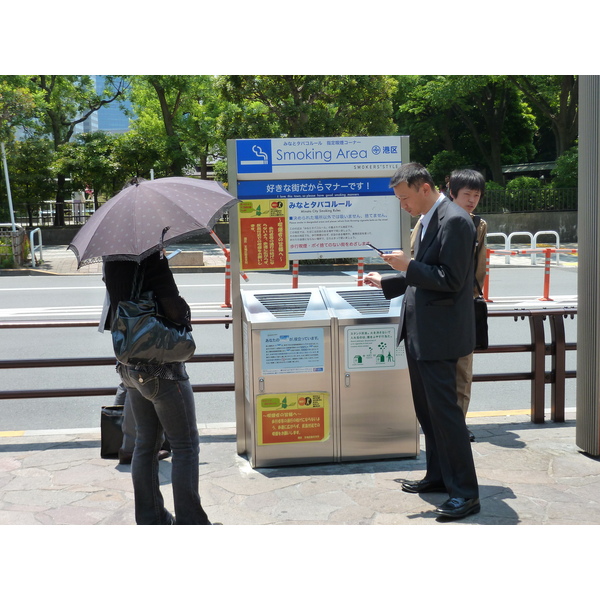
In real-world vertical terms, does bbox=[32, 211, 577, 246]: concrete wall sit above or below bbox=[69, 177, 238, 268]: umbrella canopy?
above

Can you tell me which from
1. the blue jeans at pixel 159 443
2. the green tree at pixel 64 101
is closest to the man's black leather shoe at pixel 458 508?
the blue jeans at pixel 159 443

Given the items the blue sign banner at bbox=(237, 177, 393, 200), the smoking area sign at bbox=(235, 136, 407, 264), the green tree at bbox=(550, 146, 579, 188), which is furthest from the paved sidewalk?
the green tree at bbox=(550, 146, 579, 188)

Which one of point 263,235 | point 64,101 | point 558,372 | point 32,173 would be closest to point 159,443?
point 263,235

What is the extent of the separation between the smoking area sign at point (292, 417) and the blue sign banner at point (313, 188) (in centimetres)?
137

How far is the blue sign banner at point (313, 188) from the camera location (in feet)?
16.0

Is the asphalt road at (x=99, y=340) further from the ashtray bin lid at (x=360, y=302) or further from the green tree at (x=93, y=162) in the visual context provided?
the green tree at (x=93, y=162)

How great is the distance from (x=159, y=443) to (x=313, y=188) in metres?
2.18

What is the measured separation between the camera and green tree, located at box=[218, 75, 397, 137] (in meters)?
19.6

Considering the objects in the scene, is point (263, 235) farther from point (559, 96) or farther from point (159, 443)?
point (559, 96)

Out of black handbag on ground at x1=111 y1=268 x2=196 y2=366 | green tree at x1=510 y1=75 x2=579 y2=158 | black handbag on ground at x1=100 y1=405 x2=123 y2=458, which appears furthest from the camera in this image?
green tree at x1=510 y1=75 x2=579 y2=158

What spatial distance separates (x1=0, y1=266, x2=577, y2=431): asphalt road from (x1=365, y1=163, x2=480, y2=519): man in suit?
276cm

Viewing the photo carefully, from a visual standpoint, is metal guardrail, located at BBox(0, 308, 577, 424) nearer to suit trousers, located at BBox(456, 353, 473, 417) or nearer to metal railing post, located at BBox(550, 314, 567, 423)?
metal railing post, located at BBox(550, 314, 567, 423)

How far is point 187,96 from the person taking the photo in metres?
28.9

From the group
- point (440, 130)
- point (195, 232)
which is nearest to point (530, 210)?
point (440, 130)
